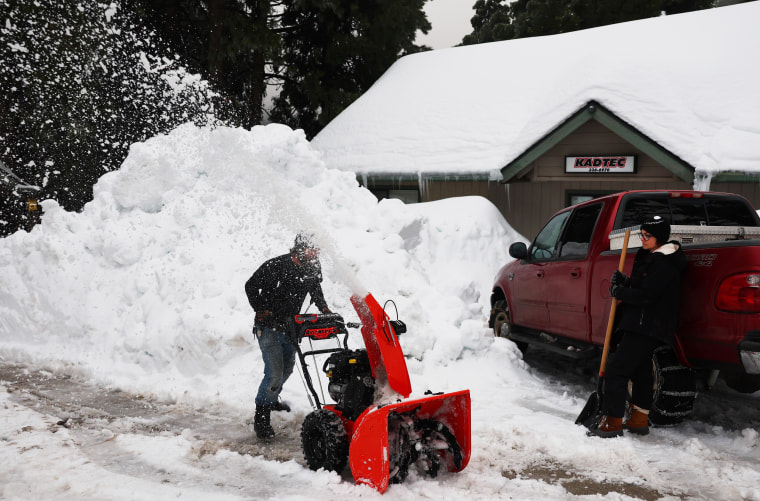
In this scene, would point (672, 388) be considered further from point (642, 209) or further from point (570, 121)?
point (570, 121)

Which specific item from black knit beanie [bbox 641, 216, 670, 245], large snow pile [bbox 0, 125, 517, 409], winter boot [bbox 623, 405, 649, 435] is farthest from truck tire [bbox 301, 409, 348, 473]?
black knit beanie [bbox 641, 216, 670, 245]

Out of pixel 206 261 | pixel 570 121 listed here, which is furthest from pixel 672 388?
pixel 570 121

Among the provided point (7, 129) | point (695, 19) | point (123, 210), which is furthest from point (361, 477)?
point (7, 129)

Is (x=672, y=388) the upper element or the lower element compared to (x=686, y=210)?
lower

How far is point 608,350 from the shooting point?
531 cm

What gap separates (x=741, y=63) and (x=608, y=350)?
35.5 ft

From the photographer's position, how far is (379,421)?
3.62 meters

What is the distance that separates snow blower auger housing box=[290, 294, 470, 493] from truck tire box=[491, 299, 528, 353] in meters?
3.90

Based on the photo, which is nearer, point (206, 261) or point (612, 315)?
point (612, 315)

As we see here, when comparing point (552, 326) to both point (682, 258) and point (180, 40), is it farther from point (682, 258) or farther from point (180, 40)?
point (180, 40)

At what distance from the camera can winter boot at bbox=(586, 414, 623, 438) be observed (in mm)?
4910

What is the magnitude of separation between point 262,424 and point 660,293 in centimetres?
349

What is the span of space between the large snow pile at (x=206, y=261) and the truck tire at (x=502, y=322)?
22 cm

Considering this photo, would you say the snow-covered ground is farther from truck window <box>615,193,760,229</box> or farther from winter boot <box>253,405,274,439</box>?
truck window <box>615,193,760,229</box>
